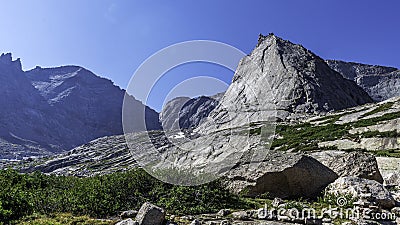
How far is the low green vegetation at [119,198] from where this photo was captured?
10.1 m

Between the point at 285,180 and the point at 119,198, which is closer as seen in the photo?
the point at 119,198

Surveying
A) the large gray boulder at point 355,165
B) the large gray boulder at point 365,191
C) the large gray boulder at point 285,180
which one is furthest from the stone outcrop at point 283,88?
the large gray boulder at point 365,191

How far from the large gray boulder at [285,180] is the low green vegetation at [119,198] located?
2.43m

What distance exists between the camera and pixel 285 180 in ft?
50.2

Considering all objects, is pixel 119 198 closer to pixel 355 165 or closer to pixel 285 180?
pixel 285 180

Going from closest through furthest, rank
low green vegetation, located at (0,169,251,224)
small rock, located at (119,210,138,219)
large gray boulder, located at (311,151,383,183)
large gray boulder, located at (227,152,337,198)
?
small rock, located at (119,210,138,219), low green vegetation, located at (0,169,251,224), large gray boulder, located at (227,152,337,198), large gray boulder, located at (311,151,383,183)

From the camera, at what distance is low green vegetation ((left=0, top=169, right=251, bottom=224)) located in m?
10.1

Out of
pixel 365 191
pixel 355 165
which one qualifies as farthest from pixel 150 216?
pixel 355 165

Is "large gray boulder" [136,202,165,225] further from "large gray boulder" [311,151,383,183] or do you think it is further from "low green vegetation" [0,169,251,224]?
"large gray boulder" [311,151,383,183]

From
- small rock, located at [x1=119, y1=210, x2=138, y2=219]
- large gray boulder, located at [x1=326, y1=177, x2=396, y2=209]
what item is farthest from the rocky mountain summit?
small rock, located at [x1=119, y1=210, x2=138, y2=219]

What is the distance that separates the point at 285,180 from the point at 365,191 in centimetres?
417

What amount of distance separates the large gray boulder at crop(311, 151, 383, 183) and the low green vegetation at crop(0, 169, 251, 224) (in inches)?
269

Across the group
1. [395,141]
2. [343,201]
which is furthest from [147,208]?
[395,141]

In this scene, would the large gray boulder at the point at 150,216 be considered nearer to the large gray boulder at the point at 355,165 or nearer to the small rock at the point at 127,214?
the small rock at the point at 127,214
